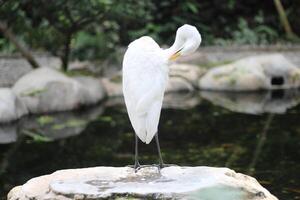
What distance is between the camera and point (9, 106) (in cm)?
1127

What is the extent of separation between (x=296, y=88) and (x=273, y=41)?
3333 millimetres

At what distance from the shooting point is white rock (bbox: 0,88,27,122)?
1112 cm

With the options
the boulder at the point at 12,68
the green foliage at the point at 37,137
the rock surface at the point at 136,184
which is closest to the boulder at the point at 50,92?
the green foliage at the point at 37,137

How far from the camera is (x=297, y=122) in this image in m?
10.9

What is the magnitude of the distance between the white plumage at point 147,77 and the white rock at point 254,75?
9085 millimetres

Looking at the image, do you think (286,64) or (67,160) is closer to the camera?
(67,160)

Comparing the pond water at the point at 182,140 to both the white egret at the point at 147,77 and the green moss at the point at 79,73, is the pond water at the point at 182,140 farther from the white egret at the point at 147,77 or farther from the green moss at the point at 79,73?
the white egret at the point at 147,77

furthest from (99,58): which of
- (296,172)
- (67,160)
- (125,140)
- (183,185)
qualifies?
(183,185)

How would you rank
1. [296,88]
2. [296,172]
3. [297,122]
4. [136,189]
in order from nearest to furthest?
[136,189]
[296,172]
[297,122]
[296,88]

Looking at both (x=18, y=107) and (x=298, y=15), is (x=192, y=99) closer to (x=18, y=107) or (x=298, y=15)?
(x=18, y=107)

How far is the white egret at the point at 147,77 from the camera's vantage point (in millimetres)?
5426

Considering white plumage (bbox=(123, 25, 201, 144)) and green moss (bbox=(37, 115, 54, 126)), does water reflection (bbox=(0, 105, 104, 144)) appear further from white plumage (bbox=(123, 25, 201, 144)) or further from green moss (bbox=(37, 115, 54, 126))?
white plumage (bbox=(123, 25, 201, 144))

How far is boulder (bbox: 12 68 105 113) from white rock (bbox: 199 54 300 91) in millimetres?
3032

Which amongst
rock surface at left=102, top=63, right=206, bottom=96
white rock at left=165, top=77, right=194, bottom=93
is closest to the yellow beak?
rock surface at left=102, top=63, right=206, bottom=96
